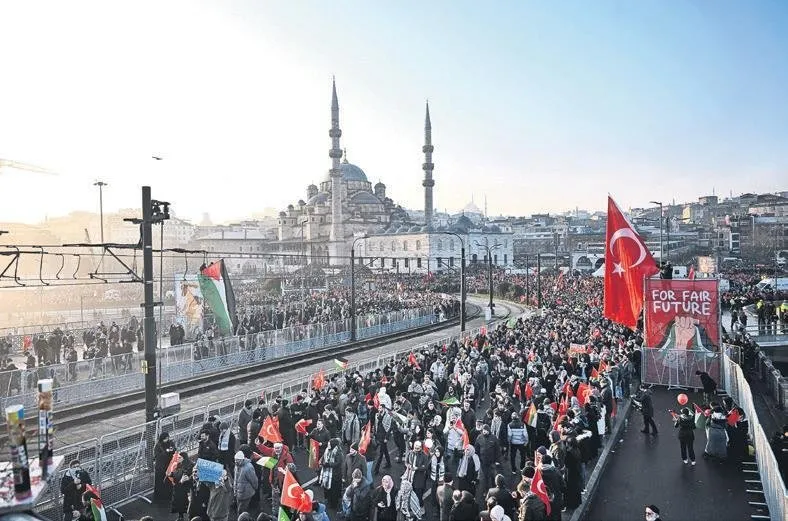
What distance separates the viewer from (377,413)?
12266 mm

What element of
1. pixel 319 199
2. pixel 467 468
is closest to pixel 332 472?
pixel 467 468

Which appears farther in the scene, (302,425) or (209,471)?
(302,425)

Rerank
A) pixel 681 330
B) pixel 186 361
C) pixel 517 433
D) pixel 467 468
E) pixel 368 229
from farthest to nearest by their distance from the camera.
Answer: pixel 368 229
pixel 186 361
pixel 681 330
pixel 517 433
pixel 467 468

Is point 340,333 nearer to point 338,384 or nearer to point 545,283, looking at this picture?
point 338,384

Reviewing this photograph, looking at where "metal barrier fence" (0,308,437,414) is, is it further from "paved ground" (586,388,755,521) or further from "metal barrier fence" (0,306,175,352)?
"paved ground" (586,388,755,521)

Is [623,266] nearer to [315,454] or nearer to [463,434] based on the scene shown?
[463,434]

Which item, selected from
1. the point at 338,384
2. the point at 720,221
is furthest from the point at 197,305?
the point at 720,221

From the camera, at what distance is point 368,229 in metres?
94.8

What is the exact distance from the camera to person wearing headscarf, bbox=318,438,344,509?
931 cm

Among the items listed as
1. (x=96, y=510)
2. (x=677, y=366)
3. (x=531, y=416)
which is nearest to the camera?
(x=96, y=510)

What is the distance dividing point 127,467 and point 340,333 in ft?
60.3

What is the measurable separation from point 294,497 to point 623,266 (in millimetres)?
10539

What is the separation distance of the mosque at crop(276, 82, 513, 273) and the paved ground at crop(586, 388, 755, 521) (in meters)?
65.1

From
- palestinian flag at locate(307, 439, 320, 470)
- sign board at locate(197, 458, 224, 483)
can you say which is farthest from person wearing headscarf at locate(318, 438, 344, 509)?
sign board at locate(197, 458, 224, 483)
